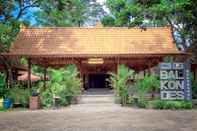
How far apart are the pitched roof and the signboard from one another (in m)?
4.71

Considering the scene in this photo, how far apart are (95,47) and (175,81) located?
796 centimetres

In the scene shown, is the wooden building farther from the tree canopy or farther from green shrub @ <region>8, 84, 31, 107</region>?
green shrub @ <region>8, 84, 31, 107</region>

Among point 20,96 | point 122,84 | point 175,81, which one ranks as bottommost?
point 20,96

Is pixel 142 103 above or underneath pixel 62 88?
underneath

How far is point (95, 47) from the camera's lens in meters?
27.3

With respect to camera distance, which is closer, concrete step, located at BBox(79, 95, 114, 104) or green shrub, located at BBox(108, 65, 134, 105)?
green shrub, located at BBox(108, 65, 134, 105)

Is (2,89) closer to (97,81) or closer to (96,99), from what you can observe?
(96,99)

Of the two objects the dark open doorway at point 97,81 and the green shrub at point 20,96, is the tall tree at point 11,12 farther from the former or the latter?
the dark open doorway at point 97,81

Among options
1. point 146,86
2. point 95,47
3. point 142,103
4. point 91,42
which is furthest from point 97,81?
point 142,103

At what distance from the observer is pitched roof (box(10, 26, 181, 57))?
26156 millimetres

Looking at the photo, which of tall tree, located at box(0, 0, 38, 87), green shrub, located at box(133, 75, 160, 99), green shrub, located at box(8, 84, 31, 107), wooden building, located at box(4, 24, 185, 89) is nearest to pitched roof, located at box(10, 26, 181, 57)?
wooden building, located at box(4, 24, 185, 89)

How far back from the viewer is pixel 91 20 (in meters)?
52.5

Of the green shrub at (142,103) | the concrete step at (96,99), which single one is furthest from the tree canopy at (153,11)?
the concrete step at (96,99)

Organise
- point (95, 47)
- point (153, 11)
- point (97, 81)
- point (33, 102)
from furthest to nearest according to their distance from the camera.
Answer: point (97, 81)
point (95, 47)
point (33, 102)
point (153, 11)
